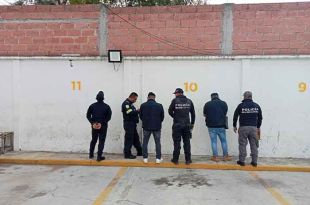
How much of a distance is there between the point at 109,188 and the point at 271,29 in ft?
21.5

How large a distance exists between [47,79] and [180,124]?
451cm

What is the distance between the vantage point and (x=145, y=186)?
8.22m

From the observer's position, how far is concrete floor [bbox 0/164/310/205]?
722cm

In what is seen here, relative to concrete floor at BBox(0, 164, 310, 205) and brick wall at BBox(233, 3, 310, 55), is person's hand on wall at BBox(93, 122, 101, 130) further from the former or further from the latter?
brick wall at BBox(233, 3, 310, 55)

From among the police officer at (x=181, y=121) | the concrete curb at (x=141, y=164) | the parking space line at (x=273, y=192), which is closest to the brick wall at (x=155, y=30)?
the police officer at (x=181, y=121)

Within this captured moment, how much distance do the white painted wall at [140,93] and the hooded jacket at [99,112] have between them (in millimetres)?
1018

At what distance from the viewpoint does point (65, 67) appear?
11750 millimetres

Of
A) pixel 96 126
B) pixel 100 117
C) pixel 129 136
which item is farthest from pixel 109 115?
pixel 129 136

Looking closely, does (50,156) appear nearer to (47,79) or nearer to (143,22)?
(47,79)

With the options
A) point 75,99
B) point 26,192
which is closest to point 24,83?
point 75,99

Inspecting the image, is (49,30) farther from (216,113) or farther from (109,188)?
(109,188)

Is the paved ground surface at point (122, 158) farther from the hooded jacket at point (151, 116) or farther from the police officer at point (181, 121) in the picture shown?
the hooded jacket at point (151, 116)

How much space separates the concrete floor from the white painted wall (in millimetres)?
1699

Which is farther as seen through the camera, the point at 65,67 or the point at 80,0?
the point at 80,0
